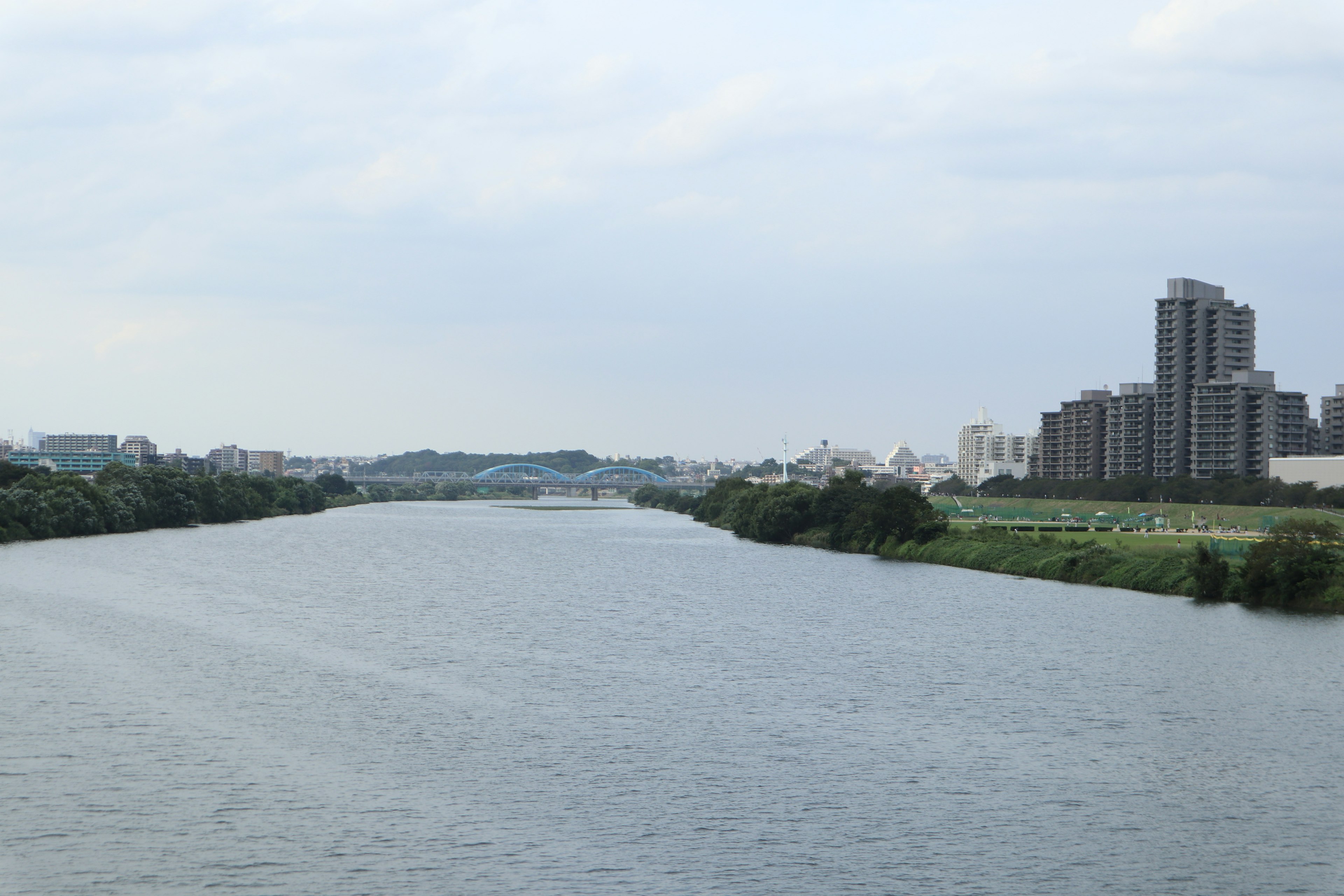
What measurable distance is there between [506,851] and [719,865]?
→ 289 cm

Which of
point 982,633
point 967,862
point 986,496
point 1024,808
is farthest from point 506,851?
point 986,496

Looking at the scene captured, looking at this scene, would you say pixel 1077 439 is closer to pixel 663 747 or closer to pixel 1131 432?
pixel 1131 432

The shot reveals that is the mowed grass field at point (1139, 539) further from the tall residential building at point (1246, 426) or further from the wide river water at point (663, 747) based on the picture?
the tall residential building at point (1246, 426)

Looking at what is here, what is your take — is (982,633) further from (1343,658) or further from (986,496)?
(986,496)

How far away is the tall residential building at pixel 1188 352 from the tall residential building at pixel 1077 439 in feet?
36.3

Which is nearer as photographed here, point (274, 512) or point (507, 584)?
point (507, 584)

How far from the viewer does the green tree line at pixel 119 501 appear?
70688 mm

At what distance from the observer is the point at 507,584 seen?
52.7m

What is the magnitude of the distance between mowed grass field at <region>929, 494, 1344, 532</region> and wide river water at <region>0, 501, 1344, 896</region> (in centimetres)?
3915

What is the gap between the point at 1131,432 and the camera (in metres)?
139

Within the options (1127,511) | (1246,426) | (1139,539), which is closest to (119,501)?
(1139,539)

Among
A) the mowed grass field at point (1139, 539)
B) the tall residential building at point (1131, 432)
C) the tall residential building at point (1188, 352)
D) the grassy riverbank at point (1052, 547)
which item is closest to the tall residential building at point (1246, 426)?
the tall residential building at point (1188, 352)

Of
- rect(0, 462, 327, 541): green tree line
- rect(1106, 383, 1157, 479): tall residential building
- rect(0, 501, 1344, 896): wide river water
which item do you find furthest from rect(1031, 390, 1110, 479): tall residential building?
rect(0, 501, 1344, 896): wide river water

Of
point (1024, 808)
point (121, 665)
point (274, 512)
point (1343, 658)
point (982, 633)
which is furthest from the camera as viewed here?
point (274, 512)
